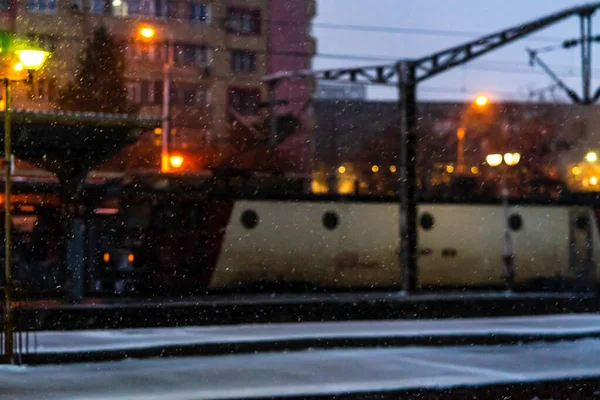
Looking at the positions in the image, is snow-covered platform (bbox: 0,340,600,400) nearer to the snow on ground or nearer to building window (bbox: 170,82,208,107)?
the snow on ground

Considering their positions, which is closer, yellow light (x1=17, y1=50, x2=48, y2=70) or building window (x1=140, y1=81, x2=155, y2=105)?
yellow light (x1=17, y1=50, x2=48, y2=70)

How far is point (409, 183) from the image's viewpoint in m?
25.4

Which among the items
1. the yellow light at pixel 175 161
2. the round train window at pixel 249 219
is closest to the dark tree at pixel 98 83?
the yellow light at pixel 175 161

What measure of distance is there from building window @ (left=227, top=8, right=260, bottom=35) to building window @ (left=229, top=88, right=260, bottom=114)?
3352mm

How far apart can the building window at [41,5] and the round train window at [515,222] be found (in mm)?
22384

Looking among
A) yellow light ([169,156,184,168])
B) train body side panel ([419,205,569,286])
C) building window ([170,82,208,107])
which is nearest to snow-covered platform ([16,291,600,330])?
train body side panel ([419,205,569,286])

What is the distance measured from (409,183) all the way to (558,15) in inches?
265

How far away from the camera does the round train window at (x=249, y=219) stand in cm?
2903

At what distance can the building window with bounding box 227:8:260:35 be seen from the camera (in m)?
48.8

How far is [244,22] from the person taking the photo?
49.3 m

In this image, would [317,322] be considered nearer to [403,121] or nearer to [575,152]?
[403,121]

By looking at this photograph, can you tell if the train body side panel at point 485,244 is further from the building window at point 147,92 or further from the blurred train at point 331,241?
the building window at point 147,92

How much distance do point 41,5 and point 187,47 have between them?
8.40 m

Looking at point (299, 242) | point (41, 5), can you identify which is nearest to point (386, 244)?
point (299, 242)
